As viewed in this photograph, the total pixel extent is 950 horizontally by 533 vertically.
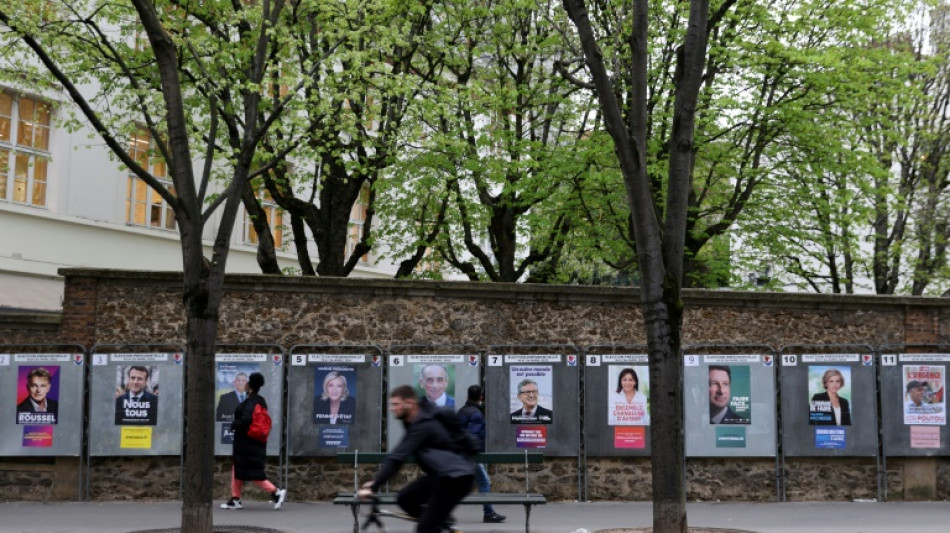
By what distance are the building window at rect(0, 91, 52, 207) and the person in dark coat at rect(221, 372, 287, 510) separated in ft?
38.4

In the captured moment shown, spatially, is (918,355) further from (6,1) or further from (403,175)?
(6,1)

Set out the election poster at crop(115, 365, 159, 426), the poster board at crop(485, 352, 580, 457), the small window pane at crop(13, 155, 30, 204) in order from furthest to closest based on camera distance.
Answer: the small window pane at crop(13, 155, 30, 204), the poster board at crop(485, 352, 580, 457), the election poster at crop(115, 365, 159, 426)

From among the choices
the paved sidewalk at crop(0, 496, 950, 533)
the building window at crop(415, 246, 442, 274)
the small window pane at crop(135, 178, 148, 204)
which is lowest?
the paved sidewalk at crop(0, 496, 950, 533)

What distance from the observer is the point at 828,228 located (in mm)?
27719

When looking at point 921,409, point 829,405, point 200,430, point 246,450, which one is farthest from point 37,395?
point 921,409

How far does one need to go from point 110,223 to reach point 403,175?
7.97m

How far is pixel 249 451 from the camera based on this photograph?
16078 millimetres

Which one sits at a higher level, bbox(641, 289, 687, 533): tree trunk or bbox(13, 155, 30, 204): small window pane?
bbox(13, 155, 30, 204): small window pane

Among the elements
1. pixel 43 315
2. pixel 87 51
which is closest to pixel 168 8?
pixel 87 51

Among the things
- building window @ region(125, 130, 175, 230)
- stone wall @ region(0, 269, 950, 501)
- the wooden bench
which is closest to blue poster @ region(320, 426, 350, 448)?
stone wall @ region(0, 269, 950, 501)

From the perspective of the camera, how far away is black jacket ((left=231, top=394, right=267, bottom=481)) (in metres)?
16.1

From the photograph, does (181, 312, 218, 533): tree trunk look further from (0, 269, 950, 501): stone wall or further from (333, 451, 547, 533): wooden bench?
(0, 269, 950, 501): stone wall

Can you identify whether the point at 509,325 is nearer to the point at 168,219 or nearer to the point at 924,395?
the point at 924,395

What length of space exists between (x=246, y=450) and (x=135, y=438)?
201 centimetres
